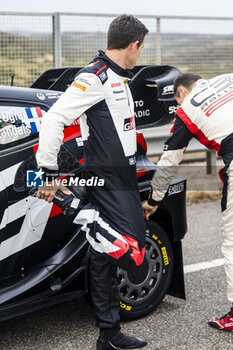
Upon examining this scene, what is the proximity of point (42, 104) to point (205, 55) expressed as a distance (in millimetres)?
6447

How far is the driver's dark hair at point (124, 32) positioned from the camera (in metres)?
3.20

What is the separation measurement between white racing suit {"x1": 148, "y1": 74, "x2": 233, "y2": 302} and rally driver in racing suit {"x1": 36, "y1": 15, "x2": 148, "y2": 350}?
40 cm

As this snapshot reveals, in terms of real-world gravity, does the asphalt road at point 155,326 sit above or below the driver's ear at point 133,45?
below

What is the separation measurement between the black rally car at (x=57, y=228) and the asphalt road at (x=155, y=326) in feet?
0.43

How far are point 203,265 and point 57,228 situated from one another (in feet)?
6.29

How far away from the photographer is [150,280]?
4.02 metres

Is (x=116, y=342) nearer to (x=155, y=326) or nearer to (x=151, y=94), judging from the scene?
(x=155, y=326)

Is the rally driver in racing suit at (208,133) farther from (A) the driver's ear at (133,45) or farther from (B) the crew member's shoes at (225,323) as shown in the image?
(A) the driver's ear at (133,45)

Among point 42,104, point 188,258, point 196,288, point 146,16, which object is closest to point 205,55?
point 146,16

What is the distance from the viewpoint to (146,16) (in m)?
8.70

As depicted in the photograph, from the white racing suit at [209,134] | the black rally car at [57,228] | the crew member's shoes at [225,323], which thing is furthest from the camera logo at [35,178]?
the crew member's shoes at [225,323]

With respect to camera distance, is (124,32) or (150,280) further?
(150,280)

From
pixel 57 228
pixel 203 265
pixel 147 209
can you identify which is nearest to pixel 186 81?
pixel 147 209

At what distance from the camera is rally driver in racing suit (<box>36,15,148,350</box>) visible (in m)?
3.16
